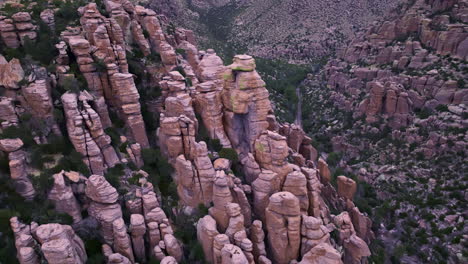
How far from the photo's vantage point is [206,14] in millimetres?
156250

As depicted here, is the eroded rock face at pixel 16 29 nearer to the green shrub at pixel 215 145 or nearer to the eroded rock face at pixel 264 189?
the green shrub at pixel 215 145

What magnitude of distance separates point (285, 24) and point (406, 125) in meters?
86.1

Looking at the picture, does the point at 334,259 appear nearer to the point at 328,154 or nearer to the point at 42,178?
the point at 42,178

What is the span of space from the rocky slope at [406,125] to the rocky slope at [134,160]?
1931 cm

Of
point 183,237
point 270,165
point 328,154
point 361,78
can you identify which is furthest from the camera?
point 361,78

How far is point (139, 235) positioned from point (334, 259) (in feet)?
55.7

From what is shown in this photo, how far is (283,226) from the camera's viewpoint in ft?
110

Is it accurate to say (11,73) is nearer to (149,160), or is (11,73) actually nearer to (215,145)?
(149,160)

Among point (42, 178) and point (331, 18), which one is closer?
point (42, 178)

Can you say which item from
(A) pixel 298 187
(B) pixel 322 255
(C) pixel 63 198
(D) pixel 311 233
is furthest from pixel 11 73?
(B) pixel 322 255

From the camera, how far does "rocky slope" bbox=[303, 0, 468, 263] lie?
53469 mm

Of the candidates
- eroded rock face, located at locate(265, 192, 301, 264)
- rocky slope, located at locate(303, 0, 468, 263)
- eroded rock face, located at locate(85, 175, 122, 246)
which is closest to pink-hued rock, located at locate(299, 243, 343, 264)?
eroded rock face, located at locate(265, 192, 301, 264)

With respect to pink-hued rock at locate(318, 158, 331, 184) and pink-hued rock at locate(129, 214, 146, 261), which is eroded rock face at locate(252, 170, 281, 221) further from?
pink-hued rock at locate(318, 158, 331, 184)

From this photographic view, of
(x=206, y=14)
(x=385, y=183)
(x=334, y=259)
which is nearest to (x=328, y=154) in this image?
(x=385, y=183)
